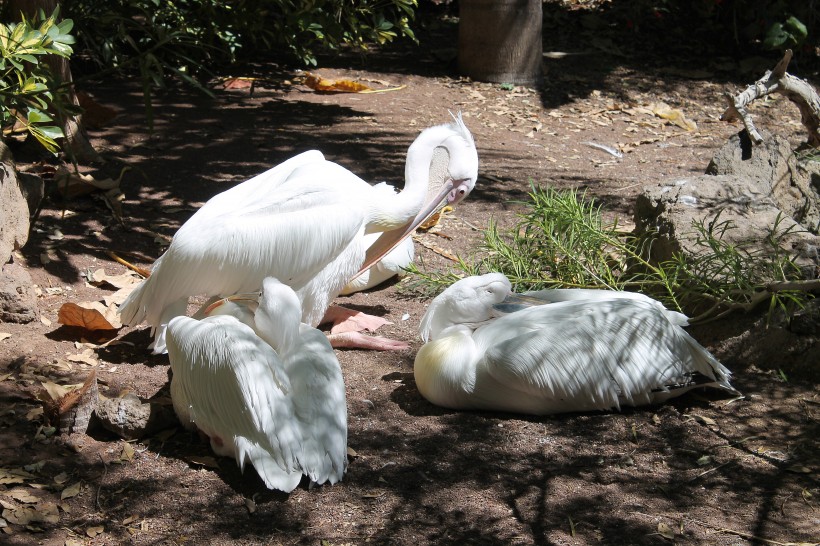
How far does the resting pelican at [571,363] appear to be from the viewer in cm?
360

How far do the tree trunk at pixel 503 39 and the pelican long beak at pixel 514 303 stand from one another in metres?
5.24

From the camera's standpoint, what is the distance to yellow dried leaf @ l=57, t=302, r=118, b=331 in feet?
13.8

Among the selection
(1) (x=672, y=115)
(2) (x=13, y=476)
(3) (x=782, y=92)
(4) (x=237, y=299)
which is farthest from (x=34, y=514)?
(1) (x=672, y=115)

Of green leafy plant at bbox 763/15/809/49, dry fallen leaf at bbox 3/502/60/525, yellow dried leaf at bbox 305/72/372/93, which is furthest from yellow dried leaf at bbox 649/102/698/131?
dry fallen leaf at bbox 3/502/60/525

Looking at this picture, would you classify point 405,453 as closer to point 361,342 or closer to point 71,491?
point 361,342

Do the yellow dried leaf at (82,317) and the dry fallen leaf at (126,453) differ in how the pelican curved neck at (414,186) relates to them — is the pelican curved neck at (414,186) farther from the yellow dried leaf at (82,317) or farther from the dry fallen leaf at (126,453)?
the dry fallen leaf at (126,453)

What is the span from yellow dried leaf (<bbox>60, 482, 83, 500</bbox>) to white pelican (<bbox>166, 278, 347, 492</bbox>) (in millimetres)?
464

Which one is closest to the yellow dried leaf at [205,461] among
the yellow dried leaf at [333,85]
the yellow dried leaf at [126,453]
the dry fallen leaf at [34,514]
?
the yellow dried leaf at [126,453]

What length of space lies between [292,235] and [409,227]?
2.61 ft

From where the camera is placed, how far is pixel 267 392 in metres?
3.25

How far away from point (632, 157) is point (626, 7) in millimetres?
4253

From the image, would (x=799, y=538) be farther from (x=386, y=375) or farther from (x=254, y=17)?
(x=254, y=17)

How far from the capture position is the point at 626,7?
35.6 ft

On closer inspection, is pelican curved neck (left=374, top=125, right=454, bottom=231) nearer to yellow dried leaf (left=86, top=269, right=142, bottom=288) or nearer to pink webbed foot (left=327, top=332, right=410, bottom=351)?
pink webbed foot (left=327, top=332, right=410, bottom=351)
